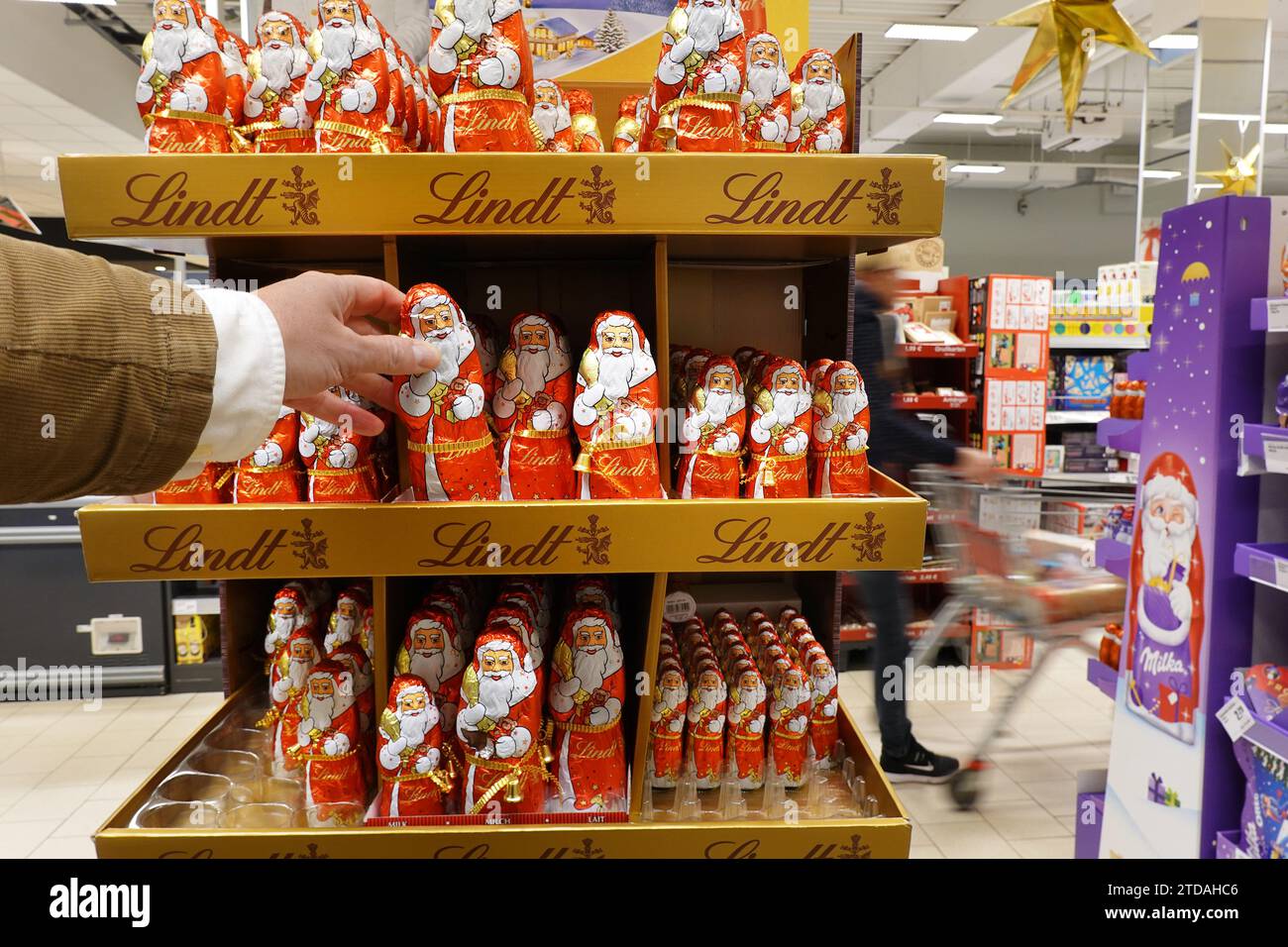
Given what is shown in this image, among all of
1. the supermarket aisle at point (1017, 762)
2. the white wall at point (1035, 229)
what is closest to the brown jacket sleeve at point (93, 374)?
the supermarket aisle at point (1017, 762)

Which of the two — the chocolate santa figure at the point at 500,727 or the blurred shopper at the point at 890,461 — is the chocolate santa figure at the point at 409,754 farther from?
the blurred shopper at the point at 890,461

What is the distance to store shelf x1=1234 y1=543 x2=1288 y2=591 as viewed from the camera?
2.00 metres

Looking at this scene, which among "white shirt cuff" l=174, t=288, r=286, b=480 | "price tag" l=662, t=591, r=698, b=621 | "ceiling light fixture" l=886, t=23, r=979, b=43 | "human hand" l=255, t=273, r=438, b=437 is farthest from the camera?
"ceiling light fixture" l=886, t=23, r=979, b=43

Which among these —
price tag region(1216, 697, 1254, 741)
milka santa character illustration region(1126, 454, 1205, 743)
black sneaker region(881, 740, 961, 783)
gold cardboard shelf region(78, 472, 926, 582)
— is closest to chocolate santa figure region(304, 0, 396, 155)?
gold cardboard shelf region(78, 472, 926, 582)

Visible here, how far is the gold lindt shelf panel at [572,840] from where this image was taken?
4.71ft

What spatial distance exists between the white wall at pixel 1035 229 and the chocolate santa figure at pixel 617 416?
593 inches

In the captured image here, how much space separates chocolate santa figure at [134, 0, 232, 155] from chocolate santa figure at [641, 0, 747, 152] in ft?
2.37

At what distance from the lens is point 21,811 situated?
3.30m

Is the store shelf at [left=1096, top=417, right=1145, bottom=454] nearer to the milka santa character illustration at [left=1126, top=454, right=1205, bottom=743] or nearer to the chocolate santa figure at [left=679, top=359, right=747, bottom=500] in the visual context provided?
the milka santa character illustration at [left=1126, top=454, right=1205, bottom=743]

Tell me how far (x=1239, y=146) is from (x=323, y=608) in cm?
427
